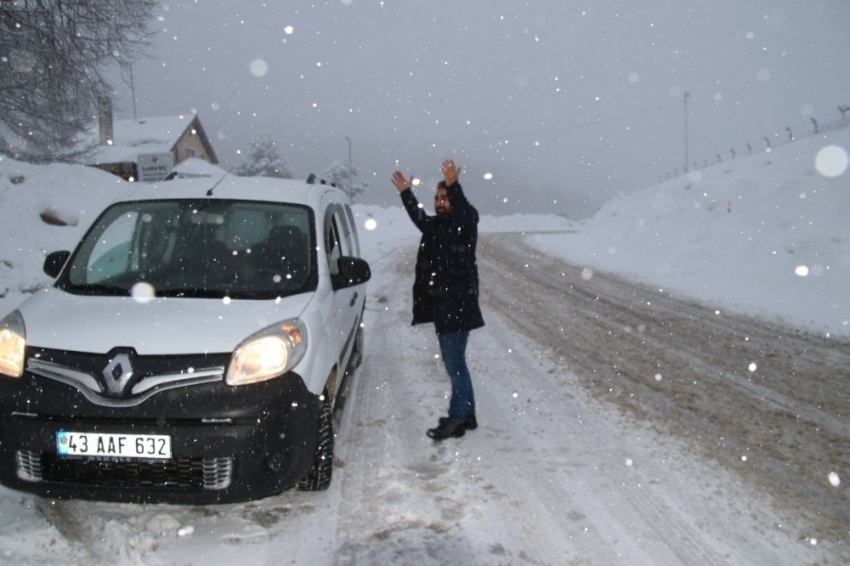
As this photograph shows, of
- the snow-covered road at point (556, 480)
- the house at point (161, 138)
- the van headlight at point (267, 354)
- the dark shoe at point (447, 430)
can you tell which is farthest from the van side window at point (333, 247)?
the house at point (161, 138)

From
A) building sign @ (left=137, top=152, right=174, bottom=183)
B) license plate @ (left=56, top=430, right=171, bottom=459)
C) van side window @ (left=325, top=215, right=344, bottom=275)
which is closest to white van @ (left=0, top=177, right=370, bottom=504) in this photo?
license plate @ (left=56, top=430, right=171, bottom=459)

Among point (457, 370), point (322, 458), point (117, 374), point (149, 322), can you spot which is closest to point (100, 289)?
point (149, 322)

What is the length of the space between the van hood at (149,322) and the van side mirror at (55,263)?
0.58 metres

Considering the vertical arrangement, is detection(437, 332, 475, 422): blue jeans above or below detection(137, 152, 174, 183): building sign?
below

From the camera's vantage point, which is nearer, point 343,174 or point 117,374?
point 117,374

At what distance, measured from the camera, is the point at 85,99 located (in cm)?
1166

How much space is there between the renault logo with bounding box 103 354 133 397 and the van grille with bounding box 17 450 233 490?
0.35 meters

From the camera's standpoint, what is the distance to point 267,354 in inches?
127

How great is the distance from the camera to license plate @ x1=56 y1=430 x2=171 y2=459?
294 cm

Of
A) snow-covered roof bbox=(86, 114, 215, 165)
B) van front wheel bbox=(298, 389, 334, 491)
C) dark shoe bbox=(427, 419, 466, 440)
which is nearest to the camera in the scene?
van front wheel bbox=(298, 389, 334, 491)

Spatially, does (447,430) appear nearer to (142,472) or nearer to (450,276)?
(450,276)

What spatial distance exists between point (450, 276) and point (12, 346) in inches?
106

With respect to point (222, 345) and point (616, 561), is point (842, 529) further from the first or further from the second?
point (222, 345)

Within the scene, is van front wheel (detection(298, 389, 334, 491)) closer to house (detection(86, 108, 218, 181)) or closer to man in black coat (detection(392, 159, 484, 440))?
man in black coat (detection(392, 159, 484, 440))
